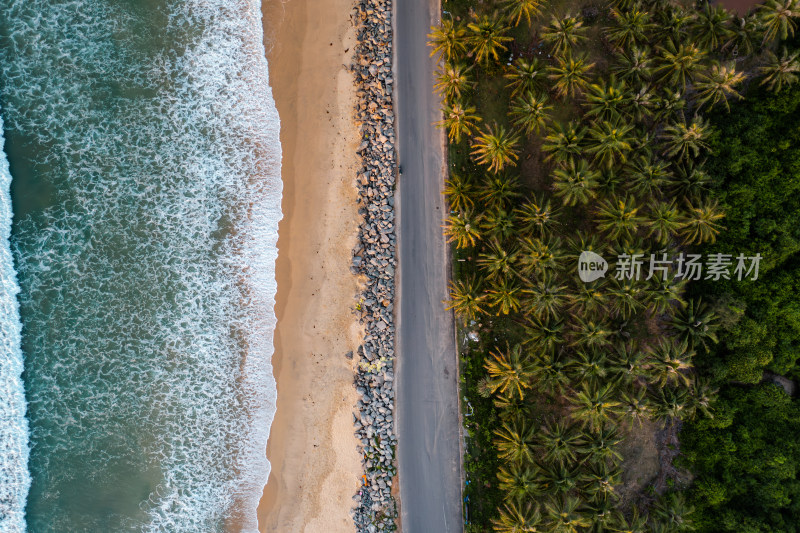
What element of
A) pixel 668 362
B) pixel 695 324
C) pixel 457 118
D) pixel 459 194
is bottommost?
pixel 668 362

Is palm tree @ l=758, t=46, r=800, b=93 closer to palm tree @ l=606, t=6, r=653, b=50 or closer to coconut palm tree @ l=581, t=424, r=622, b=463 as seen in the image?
palm tree @ l=606, t=6, r=653, b=50

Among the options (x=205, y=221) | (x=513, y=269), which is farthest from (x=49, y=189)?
(x=513, y=269)

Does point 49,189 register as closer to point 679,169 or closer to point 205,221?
point 205,221

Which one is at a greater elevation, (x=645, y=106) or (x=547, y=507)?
(x=645, y=106)

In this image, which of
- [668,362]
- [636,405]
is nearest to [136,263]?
[636,405]

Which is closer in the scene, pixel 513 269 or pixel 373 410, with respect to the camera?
pixel 513 269

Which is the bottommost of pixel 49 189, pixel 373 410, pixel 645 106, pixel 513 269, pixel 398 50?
pixel 373 410

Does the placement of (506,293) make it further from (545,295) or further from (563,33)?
(563,33)

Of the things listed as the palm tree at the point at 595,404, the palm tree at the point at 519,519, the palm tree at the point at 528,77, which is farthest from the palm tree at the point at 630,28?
the palm tree at the point at 519,519
